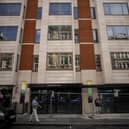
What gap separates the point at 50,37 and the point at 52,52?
2045 millimetres

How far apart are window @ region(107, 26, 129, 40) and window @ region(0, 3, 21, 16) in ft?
37.5

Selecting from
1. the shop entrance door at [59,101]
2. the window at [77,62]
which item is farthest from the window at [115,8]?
the shop entrance door at [59,101]

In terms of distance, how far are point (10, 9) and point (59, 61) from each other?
918 centimetres

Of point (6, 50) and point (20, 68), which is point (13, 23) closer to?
point (6, 50)

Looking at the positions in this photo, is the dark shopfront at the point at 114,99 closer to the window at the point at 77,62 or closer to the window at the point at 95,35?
the window at the point at 77,62

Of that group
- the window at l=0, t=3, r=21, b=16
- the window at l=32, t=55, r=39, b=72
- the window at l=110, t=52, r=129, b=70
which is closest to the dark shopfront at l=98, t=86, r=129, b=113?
the window at l=110, t=52, r=129, b=70

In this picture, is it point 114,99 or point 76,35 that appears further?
point 76,35

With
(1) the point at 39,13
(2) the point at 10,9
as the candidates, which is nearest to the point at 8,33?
(2) the point at 10,9

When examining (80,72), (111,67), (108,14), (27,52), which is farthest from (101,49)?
(27,52)

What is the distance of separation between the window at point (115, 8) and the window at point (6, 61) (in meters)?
12.7

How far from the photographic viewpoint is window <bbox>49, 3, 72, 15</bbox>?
19344 mm

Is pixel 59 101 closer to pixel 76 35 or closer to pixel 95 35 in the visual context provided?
pixel 76 35

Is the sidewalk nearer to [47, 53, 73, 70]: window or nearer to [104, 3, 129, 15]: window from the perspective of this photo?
[47, 53, 73, 70]: window

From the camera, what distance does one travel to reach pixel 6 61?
1703cm
